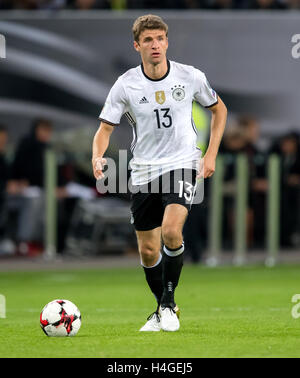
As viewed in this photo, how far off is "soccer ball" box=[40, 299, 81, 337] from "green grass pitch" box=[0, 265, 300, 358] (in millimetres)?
118

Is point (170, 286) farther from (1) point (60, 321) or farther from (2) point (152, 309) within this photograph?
(2) point (152, 309)

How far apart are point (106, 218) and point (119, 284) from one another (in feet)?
10.4

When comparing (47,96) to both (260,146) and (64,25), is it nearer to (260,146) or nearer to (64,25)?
(64,25)

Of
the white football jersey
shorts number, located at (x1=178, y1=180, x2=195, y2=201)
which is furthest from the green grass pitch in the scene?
the white football jersey

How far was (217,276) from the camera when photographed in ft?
54.0

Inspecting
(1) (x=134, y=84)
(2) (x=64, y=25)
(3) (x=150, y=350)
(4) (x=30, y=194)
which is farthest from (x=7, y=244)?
(3) (x=150, y=350)

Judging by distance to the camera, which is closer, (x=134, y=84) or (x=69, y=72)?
(x=134, y=84)

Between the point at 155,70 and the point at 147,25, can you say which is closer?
the point at 147,25

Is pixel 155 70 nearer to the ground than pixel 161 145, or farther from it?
farther from it

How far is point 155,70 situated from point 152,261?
1.57m

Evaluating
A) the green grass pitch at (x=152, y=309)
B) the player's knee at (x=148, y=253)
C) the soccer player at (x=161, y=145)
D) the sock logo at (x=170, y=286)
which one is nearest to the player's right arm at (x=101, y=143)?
the soccer player at (x=161, y=145)

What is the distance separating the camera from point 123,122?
18453 millimetres

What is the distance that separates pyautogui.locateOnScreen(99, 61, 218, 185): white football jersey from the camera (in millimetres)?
9352

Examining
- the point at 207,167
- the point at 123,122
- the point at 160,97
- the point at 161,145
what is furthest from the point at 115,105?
the point at 123,122
